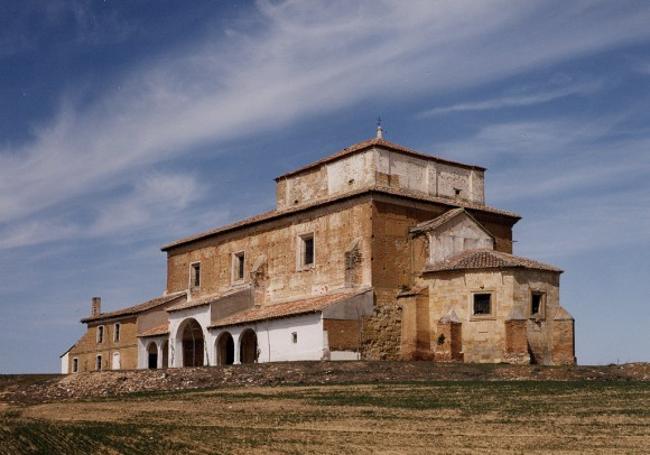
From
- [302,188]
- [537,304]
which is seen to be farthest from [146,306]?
[537,304]

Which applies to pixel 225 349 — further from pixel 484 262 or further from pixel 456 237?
pixel 484 262

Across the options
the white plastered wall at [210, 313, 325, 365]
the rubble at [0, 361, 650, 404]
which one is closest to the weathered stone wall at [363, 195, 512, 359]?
the white plastered wall at [210, 313, 325, 365]

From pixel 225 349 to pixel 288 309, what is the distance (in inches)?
261

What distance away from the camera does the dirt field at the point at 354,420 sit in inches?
723

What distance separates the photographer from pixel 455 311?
3778 centimetres

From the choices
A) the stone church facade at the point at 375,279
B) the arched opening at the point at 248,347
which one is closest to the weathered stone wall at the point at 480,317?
the stone church facade at the point at 375,279

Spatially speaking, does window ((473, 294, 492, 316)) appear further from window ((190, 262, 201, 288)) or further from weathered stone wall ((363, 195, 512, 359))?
window ((190, 262, 201, 288))

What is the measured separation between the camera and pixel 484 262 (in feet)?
124

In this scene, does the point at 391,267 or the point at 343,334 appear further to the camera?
the point at 391,267

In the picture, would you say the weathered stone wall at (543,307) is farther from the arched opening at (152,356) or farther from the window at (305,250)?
the arched opening at (152,356)

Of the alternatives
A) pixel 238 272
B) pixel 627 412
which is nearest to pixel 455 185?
pixel 238 272

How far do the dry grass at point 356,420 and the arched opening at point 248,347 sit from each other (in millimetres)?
13341

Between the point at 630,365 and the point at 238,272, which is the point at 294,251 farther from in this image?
the point at 630,365

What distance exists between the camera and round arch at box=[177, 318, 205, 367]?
47.6 meters
